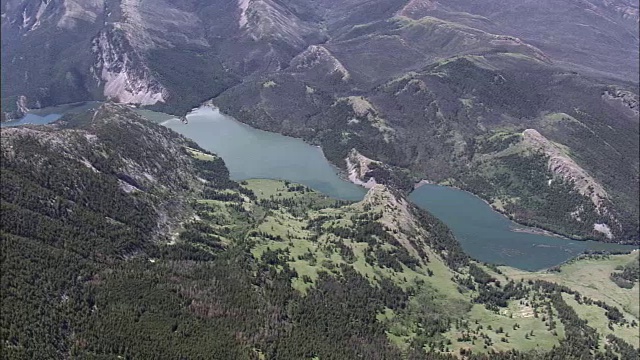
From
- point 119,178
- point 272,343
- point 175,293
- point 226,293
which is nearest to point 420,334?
point 272,343

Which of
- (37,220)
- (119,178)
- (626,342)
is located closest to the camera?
(37,220)

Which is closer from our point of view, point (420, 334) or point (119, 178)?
point (420, 334)

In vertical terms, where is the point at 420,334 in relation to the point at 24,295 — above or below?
below

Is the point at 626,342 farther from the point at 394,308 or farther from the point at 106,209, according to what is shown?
the point at 106,209

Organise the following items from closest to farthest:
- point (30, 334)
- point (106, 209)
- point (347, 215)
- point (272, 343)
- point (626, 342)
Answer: point (30, 334) → point (272, 343) → point (626, 342) → point (106, 209) → point (347, 215)

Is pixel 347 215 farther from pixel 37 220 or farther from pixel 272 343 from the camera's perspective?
pixel 37 220

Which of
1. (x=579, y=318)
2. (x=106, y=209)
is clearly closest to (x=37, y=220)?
(x=106, y=209)
